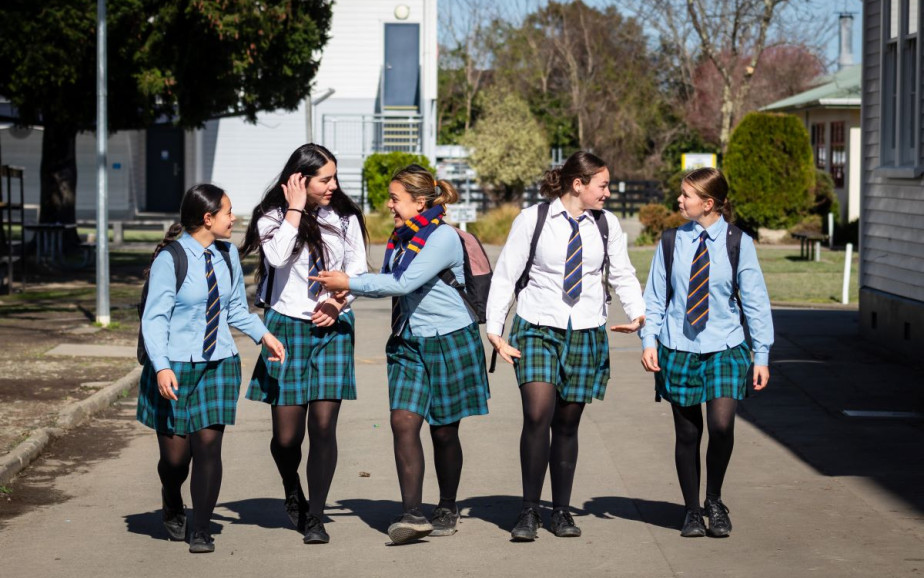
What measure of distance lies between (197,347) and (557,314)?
1704mm

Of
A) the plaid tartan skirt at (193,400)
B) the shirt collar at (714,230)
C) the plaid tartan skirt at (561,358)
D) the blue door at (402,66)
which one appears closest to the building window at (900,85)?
the shirt collar at (714,230)

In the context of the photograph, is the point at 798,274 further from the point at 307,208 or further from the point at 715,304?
the point at 307,208

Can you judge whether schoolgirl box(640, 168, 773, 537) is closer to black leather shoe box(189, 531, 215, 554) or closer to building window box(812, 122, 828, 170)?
black leather shoe box(189, 531, 215, 554)

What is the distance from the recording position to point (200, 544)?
20.7 ft

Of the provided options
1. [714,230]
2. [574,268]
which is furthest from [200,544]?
[714,230]

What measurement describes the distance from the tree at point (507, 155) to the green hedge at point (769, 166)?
1107cm

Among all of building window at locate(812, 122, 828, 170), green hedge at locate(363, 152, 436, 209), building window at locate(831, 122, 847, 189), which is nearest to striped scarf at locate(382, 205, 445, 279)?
green hedge at locate(363, 152, 436, 209)

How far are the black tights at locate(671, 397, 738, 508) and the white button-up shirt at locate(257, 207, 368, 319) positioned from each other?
5.69ft

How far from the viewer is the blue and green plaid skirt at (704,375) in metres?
6.46

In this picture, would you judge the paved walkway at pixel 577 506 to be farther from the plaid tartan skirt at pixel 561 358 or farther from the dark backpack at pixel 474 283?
the dark backpack at pixel 474 283

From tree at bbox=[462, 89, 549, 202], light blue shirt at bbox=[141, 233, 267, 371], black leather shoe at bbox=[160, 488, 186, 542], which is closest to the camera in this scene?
light blue shirt at bbox=[141, 233, 267, 371]

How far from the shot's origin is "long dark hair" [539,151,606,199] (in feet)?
21.3

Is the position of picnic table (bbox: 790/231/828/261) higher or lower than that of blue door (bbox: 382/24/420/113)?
lower

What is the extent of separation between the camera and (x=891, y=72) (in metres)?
15.3
